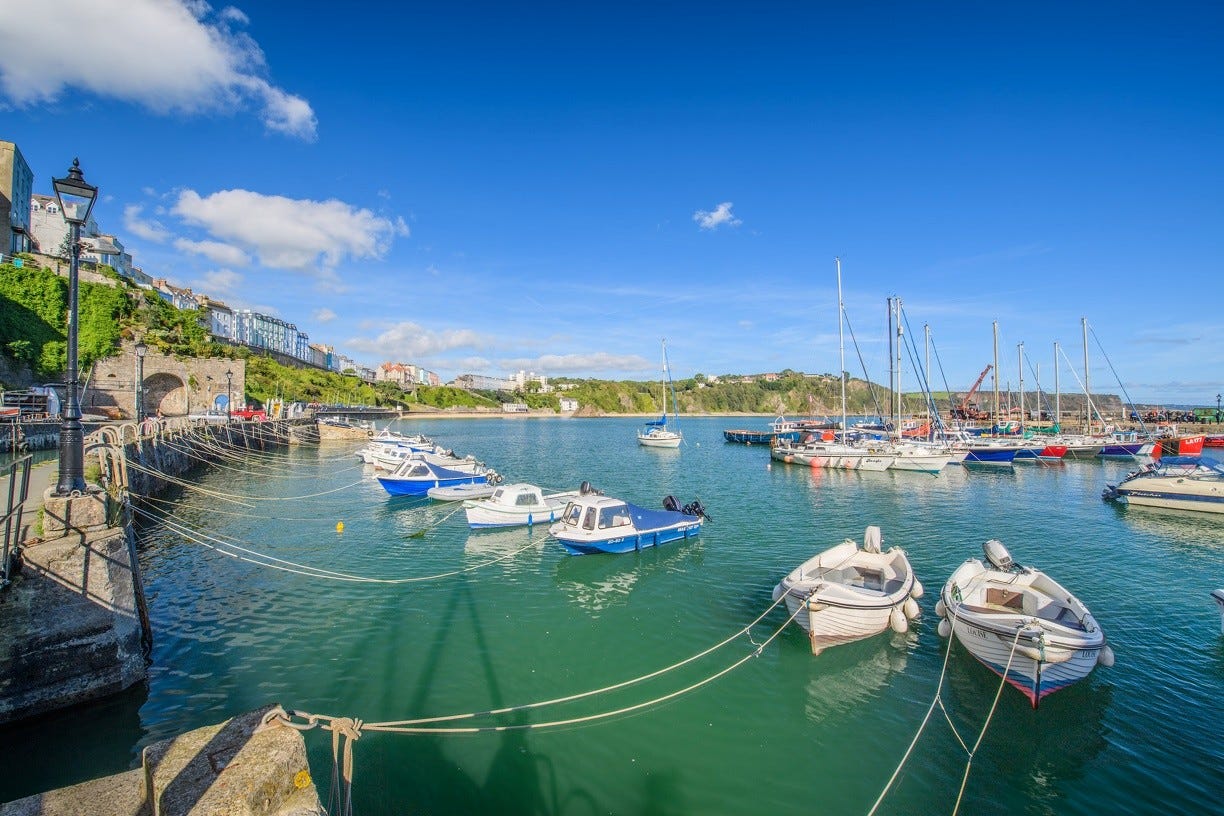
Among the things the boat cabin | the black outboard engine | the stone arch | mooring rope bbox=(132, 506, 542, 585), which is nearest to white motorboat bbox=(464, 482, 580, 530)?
mooring rope bbox=(132, 506, 542, 585)

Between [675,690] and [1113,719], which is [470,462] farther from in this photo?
[1113,719]

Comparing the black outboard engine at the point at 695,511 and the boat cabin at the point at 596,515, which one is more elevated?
the boat cabin at the point at 596,515

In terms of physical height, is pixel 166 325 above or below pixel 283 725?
above

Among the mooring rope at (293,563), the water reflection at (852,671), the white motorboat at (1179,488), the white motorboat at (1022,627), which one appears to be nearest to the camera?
the white motorboat at (1022,627)

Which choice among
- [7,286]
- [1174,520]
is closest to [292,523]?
[1174,520]

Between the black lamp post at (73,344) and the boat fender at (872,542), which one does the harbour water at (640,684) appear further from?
the black lamp post at (73,344)

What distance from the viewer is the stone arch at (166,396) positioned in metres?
69.4

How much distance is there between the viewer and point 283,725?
5.41m

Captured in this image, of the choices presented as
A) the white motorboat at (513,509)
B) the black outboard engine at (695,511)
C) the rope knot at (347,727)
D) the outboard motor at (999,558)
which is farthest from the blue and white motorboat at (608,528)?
the rope knot at (347,727)

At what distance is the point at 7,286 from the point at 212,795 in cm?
8650

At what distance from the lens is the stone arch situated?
6944 centimetres

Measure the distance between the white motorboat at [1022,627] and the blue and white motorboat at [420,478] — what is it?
25994 mm

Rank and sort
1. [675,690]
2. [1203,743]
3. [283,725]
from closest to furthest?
[283,725] < [1203,743] < [675,690]

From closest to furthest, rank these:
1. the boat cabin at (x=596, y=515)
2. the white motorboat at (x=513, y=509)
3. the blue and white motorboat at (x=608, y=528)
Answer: the blue and white motorboat at (x=608, y=528), the boat cabin at (x=596, y=515), the white motorboat at (x=513, y=509)
